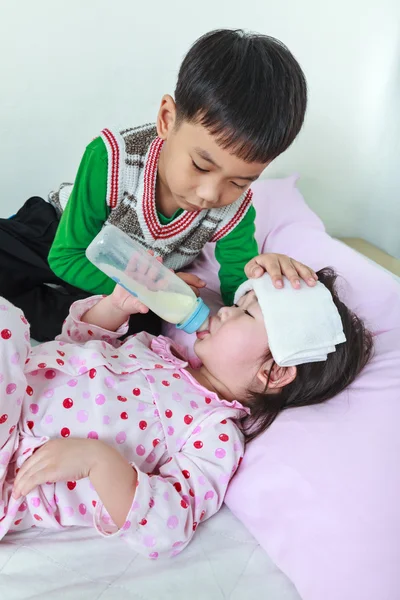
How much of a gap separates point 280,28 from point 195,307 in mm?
1024

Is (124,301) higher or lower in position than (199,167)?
lower

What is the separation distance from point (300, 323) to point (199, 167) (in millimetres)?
303

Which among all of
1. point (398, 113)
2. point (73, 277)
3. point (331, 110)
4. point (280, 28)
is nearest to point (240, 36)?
point (73, 277)

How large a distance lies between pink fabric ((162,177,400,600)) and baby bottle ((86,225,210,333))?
0.25 metres

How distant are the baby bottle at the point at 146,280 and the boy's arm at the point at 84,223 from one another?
20 cm

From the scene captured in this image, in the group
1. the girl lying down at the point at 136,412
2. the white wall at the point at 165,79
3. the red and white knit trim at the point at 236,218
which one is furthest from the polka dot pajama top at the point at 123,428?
the white wall at the point at 165,79

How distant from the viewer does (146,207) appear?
3.84 feet

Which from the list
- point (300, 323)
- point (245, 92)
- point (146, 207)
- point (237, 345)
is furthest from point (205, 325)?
point (245, 92)

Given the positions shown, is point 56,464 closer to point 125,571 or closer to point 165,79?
point 125,571

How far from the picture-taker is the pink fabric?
81 centimetres

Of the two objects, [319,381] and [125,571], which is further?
[319,381]

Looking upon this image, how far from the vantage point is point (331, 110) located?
174 centimetres

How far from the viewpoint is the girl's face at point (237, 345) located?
1.01 m

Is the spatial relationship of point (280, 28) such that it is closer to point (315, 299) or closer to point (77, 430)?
point (315, 299)
